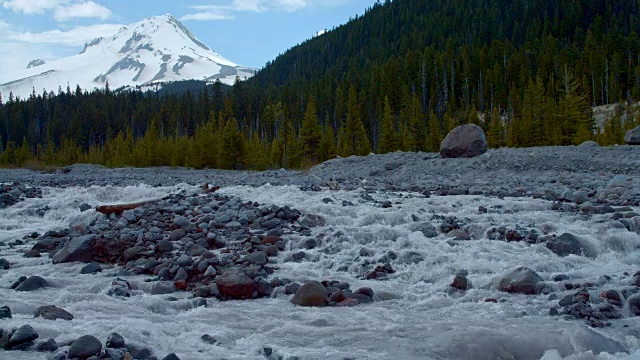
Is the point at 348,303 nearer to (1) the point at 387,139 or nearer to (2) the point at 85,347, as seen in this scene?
(2) the point at 85,347

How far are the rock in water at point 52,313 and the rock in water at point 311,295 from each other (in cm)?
250

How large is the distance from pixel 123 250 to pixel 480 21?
314ft

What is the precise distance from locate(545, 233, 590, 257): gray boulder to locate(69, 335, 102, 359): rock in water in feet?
20.9

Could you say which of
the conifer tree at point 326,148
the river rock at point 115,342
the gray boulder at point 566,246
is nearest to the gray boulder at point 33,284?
the river rock at point 115,342

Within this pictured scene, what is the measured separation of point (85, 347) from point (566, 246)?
662 centimetres

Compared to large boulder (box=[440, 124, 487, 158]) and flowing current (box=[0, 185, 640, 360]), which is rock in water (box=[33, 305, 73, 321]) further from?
large boulder (box=[440, 124, 487, 158])

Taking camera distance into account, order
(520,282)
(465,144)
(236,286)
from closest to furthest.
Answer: (520,282) → (236,286) → (465,144)

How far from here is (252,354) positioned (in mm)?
4496

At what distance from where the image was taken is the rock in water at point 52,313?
5.17 meters

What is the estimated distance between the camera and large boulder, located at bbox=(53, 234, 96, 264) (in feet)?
27.0

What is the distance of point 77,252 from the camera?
8297 millimetres

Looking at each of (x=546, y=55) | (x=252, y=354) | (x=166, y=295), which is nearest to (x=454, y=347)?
(x=252, y=354)

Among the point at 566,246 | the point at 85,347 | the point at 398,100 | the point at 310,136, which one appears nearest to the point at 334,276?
the point at 566,246

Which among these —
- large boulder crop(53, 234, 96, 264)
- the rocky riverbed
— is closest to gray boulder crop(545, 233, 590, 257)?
the rocky riverbed
